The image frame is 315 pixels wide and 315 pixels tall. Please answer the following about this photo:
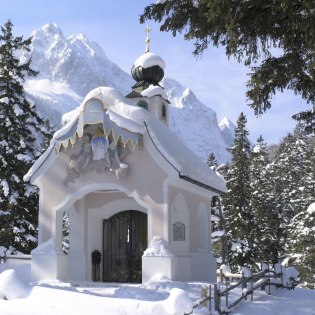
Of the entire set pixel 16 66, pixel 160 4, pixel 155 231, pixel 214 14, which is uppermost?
pixel 16 66

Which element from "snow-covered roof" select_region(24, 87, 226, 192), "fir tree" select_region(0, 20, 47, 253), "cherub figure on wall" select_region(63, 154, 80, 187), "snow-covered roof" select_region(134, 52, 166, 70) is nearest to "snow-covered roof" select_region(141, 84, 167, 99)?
"snow-covered roof" select_region(134, 52, 166, 70)

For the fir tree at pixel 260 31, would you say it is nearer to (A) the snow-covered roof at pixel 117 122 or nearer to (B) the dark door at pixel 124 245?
(A) the snow-covered roof at pixel 117 122

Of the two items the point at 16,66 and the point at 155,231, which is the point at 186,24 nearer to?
the point at 155,231

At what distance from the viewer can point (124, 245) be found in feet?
63.6

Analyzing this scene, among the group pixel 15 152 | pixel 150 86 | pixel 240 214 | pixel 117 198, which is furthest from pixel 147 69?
pixel 240 214

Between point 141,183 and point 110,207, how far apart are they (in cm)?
319

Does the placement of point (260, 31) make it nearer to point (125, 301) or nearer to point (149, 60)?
point (125, 301)

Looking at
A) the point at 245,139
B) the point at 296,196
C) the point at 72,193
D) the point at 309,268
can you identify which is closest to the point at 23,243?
the point at 72,193

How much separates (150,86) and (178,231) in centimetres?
911

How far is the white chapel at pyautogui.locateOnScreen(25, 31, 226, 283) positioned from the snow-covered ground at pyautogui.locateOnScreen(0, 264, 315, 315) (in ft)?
6.95

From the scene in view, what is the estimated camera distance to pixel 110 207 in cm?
1933

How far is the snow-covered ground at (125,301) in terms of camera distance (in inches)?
404

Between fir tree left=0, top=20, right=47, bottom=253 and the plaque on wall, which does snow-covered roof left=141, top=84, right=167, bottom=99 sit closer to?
fir tree left=0, top=20, right=47, bottom=253

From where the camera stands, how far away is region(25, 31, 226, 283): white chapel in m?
16.3
